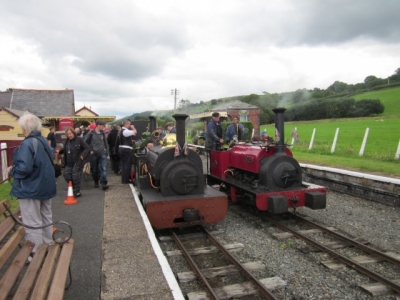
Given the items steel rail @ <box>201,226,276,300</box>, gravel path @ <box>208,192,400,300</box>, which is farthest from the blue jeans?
steel rail @ <box>201,226,276,300</box>

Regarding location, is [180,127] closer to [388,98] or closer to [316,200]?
[316,200]

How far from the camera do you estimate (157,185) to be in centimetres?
654

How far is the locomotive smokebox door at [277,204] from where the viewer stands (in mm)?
6133

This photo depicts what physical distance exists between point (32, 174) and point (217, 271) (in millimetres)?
2644

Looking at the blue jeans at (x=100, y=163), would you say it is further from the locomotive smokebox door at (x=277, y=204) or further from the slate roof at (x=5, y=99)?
the slate roof at (x=5, y=99)

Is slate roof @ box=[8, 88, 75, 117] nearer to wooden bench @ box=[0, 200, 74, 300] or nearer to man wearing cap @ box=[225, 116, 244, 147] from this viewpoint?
man wearing cap @ box=[225, 116, 244, 147]

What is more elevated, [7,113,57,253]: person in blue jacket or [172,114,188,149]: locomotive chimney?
[172,114,188,149]: locomotive chimney

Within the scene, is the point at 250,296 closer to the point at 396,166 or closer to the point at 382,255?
the point at 382,255

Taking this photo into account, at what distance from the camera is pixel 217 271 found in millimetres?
4594

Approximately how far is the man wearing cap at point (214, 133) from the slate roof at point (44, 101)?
2268 centimetres

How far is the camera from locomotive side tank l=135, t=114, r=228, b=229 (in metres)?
5.79

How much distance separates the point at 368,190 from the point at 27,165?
25.5 ft

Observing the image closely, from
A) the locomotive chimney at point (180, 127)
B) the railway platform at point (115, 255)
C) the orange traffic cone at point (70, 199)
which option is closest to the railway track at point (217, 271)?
the railway platform at point (115, 255)

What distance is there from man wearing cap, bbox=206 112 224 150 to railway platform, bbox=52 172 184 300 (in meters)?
2.58
